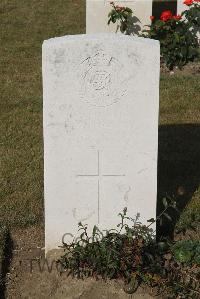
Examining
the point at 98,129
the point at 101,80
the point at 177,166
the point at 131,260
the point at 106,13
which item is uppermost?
the point at 106,13

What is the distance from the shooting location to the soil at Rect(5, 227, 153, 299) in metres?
4.34

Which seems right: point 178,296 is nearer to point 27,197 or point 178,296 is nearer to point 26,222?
point 26,222

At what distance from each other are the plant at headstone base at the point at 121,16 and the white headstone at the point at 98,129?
5382 millimetres

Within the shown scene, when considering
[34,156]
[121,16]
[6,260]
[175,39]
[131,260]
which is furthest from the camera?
[121,16]

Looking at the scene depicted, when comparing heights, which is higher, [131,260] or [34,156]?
[34,156]

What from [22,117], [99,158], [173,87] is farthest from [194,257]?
[173,87]

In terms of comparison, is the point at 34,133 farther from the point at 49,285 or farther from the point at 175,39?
the point at 175,39

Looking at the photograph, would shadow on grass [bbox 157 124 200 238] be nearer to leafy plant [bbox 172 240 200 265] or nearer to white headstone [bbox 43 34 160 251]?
leafy plant [bbox 172 240 200 265]

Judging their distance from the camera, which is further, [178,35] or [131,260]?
[178,35]

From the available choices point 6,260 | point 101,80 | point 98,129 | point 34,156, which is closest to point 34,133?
point 34,156

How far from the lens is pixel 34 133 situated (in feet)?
23.1

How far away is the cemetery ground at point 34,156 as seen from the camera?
4797 mm

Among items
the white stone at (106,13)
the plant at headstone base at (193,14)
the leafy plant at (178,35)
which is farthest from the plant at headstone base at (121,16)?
the plant at headstone base at (193,14)

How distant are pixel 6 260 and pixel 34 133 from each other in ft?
8.23
